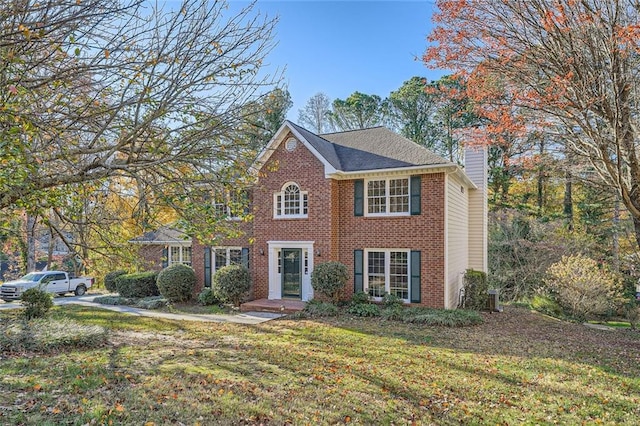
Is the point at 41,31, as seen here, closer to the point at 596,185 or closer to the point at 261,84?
the point at 261,84

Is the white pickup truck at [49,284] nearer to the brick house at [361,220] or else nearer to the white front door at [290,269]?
the brick house at [361,220]

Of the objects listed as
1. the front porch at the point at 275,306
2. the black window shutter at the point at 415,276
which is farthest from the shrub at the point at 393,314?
the front porch at the point at 275,306

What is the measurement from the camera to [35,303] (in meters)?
Result: 10.9

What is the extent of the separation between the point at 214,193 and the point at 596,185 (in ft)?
32.5

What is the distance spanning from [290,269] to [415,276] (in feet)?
15.5

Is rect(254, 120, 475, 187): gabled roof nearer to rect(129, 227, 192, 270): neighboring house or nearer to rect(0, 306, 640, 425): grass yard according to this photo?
rect(0, 306, 640, 425): grass yard

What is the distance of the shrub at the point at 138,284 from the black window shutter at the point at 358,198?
32.6 feet

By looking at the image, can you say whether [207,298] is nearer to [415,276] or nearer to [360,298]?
[360,298]

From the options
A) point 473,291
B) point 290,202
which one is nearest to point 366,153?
point 290,202

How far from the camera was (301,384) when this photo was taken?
595cm

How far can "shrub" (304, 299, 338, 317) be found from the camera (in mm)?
12543

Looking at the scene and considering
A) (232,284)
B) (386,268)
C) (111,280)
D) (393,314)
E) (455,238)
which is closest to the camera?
(393,314)

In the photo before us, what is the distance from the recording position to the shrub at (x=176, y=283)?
609 inches

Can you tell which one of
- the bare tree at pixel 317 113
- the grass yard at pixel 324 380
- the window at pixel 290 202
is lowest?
the grass yard at pixel 324 380
